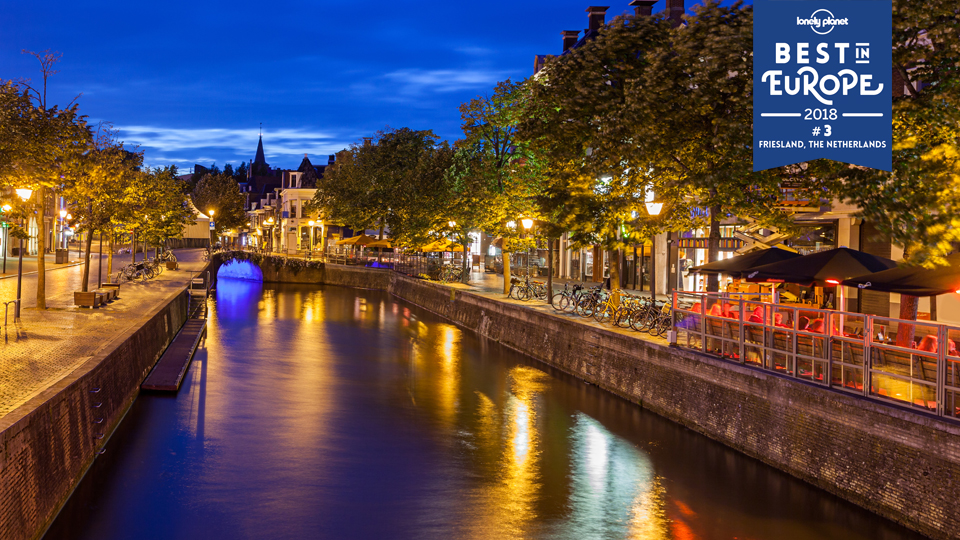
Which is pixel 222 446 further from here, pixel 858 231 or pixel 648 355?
pixel 858 231

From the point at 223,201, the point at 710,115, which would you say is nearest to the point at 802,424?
the point at 710,115

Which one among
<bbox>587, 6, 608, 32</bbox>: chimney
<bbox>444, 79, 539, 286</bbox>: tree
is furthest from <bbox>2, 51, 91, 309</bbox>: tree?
<bbox>587, 6, 608, 32</bbox>: chimney

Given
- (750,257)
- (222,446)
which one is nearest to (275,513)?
(222,446)

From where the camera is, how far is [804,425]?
13.9m

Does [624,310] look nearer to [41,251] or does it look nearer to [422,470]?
[422,470]

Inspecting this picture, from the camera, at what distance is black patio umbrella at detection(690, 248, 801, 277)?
2000cm

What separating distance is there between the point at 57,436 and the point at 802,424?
1161cm

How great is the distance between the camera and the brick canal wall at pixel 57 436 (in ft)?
30.1

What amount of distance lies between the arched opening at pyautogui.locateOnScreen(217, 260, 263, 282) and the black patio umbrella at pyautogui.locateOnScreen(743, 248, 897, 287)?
71569mm

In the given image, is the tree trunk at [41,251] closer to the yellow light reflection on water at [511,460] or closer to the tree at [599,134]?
the yellow light reflection on water at [511,460]

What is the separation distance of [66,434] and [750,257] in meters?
15.9

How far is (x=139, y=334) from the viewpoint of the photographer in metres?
20.0

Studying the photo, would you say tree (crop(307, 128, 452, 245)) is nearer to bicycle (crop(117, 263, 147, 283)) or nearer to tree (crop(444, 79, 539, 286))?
tree (crop(444, 79, 539, 286))

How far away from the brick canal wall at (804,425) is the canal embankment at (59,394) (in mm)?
11453
